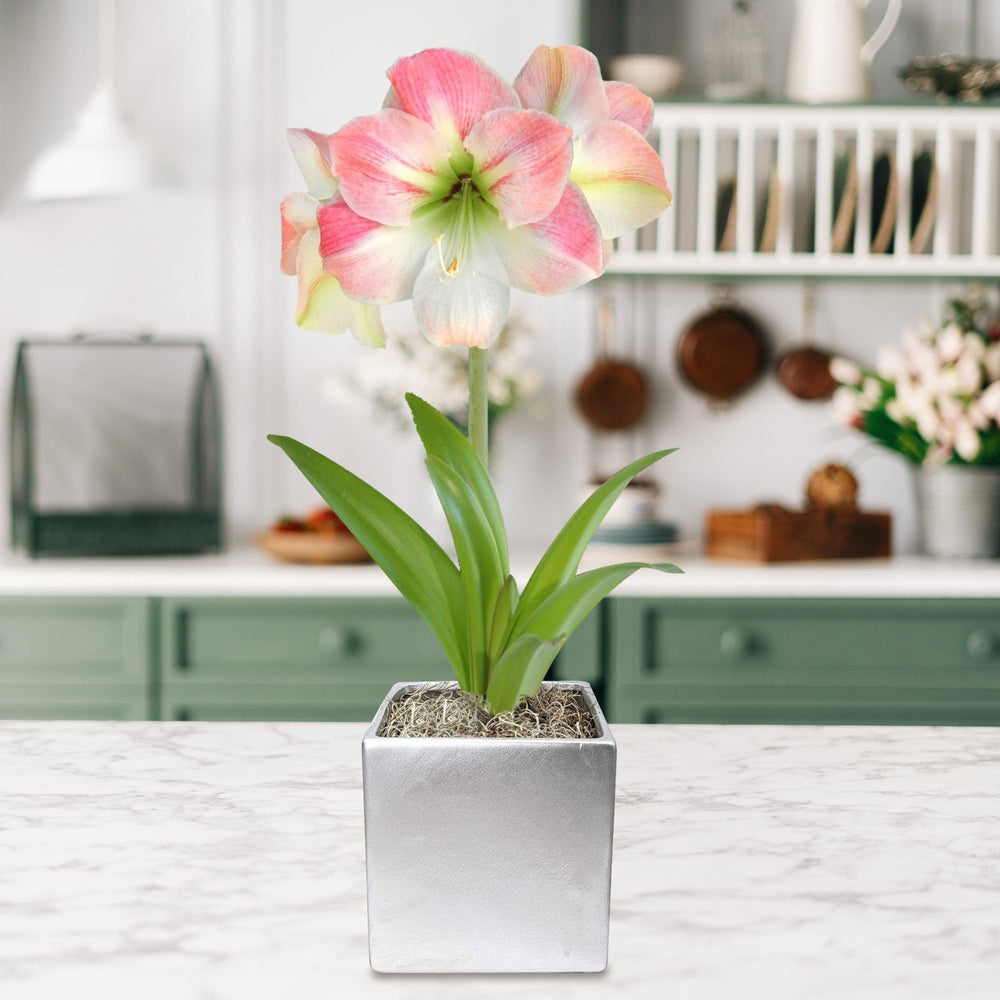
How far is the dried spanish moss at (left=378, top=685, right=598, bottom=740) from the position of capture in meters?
0.61

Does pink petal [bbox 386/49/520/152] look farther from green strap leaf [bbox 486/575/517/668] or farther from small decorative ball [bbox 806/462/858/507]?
small decorative ball [bbox 806/462/858/507]

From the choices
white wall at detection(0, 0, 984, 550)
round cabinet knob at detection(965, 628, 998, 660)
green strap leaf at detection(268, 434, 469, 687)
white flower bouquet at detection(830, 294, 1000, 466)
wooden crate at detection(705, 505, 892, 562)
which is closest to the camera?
green strap leaf at detection(268, 434, 469, 687)

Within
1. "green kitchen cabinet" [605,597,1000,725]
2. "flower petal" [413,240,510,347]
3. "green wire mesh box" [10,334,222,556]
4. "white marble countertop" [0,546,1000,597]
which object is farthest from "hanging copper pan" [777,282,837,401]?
"flower petal" [413,240,510,347]

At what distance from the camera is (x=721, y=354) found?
9.14 feet

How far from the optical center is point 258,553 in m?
2.65

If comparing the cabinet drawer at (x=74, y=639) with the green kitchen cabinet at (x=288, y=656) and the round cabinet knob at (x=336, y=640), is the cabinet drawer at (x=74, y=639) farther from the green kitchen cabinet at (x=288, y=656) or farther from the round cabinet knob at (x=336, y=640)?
the round cabinet knob at (x=336, y=640)

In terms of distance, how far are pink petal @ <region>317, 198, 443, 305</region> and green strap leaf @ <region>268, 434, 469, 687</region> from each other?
112 millimetres

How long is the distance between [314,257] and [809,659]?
1835 millimetres

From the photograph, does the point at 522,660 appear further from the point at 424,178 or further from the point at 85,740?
the point at 85,740

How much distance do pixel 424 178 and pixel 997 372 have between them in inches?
85.0

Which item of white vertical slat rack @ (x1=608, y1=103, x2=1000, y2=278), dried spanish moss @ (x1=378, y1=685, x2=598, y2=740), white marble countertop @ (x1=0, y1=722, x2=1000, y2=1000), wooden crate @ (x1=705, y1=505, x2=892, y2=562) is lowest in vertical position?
white marble countertop @ (x1=0, y1=722, x2=1000, y2=1000)

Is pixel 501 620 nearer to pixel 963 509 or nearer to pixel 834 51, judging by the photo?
pixel 963 509

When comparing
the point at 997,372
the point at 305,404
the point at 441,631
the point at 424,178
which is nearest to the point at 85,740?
the point at 441,631

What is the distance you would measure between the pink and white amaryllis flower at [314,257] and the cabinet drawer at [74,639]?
176 cm
